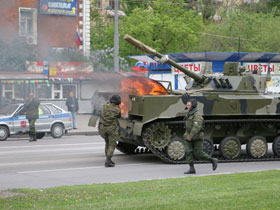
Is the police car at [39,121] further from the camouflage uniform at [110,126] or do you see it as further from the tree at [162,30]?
the tree at [162,30]

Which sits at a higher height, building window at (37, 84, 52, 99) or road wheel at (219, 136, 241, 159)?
building window at (37, 84, 52, 99)

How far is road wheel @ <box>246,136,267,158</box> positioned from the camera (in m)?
17.0

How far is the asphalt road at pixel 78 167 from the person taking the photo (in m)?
13.0

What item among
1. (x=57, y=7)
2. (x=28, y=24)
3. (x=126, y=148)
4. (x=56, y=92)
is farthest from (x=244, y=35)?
(x=28, y=24)

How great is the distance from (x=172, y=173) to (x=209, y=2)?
58497 millimetres

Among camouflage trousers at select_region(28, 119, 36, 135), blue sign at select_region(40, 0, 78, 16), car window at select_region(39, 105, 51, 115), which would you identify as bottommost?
camouflage trousers at select_region(28, 119, 36, 135)

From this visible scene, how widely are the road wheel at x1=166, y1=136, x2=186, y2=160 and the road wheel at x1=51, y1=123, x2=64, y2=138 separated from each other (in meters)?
9.74

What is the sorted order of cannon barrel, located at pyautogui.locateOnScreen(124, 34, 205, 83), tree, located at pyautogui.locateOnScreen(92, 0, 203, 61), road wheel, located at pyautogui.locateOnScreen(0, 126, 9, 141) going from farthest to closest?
tree, located at pyautogui.locateOnScreen(92, 0, 203, 61), road wheel, located at pyautogui.locateOnScreen(0, 126, 9, 141), cannon barrel, located at pyautogui.locateOnScreen(124, 34, 205, 83)

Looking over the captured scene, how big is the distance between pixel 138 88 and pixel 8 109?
30.3 ft

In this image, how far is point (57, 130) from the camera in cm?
2514

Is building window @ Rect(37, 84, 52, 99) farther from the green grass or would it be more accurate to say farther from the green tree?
the green grass

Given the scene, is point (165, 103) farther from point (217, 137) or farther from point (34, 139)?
point (34, 139)

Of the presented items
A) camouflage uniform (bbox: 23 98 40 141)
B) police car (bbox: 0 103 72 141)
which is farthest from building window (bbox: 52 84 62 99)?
camouflage uniform (bbox: 23 98 40 141)

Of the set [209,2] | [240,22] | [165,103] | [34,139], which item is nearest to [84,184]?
[165,103]
